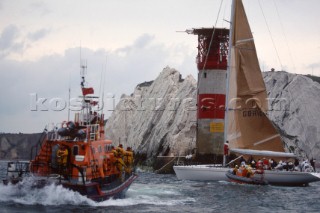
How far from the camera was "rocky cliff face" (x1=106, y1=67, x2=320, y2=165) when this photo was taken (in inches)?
2945

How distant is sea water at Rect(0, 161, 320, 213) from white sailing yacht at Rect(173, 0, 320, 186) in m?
5.14

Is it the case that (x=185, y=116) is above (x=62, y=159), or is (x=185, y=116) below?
above

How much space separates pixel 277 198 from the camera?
35.5 m

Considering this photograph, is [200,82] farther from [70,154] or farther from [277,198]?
[70,154]

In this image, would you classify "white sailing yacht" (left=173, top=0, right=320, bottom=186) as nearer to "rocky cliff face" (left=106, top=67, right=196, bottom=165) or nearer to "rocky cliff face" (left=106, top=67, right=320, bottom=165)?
"rocky cliff face" (left=106, top=67, right=320, bottom=165)

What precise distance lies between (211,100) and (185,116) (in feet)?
55.6

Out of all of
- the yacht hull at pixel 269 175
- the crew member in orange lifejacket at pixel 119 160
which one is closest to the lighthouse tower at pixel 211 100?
the yacht hull at pixel 269 175

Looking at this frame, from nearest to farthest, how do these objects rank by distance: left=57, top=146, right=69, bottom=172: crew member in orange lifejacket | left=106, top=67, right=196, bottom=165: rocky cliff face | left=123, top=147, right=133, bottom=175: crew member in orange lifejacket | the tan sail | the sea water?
the sea water
left=57, top=146, right=69, bottom=172: crew member in orange lifejacket
left=123, top=147, right=133, bottom=175: crew member in orange lifejacket
the tan sail
left=106, top=67, right=196, bottom=165: rocky cliff face

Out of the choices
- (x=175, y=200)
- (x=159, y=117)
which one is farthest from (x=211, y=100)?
(x=175, y=200)

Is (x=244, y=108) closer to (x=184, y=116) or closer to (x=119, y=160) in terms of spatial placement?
(x=119, y=160)

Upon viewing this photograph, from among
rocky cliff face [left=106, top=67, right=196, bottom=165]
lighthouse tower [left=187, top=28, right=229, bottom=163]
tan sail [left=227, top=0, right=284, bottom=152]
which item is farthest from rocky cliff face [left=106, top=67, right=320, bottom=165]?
tan sail [left=227, top=0, right=284, bottom=152]

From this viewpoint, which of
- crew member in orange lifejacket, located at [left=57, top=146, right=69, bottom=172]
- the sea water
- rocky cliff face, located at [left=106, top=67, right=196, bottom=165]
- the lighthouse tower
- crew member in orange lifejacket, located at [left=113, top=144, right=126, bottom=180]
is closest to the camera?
the sea water

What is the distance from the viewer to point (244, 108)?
4822 cm

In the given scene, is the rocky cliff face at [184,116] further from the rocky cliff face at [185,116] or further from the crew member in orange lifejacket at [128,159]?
the crew member in orange lifejacket at [128,159]
